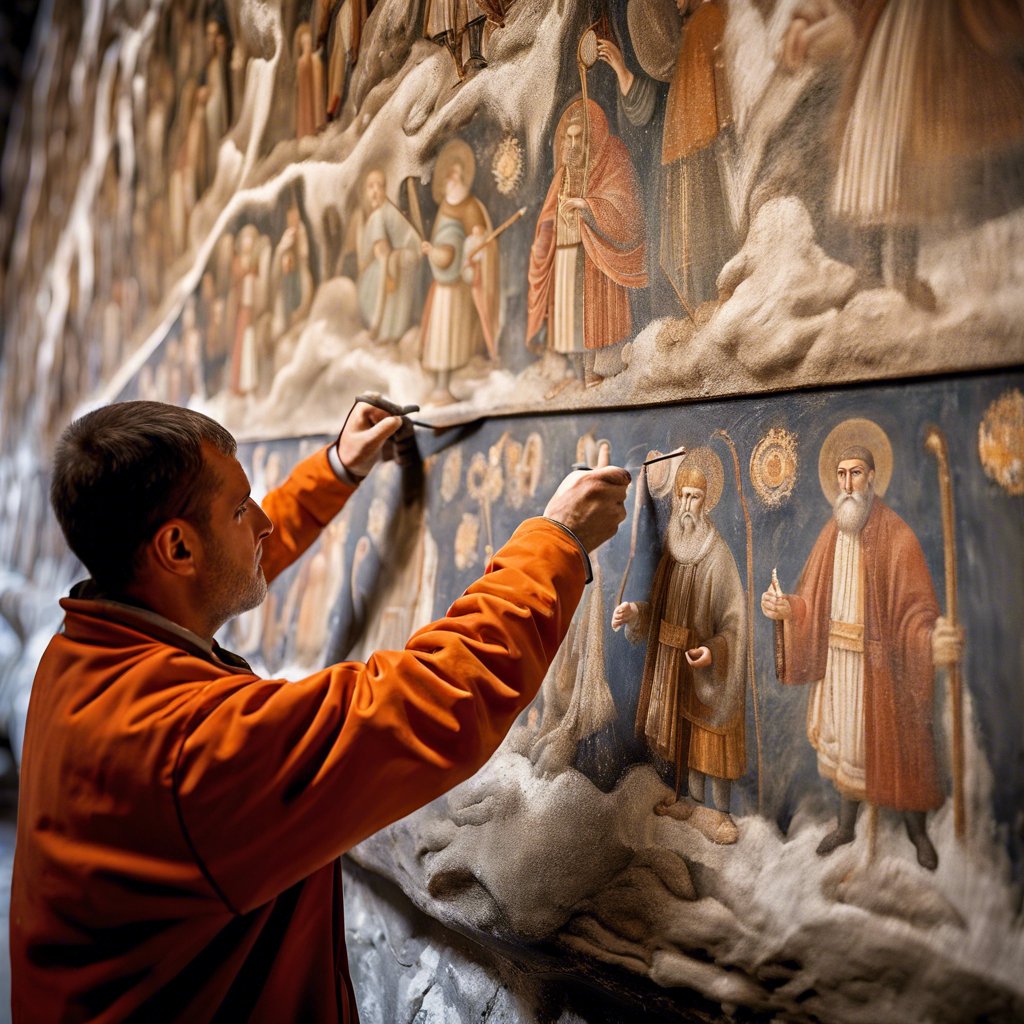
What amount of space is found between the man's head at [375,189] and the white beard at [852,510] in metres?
2.00

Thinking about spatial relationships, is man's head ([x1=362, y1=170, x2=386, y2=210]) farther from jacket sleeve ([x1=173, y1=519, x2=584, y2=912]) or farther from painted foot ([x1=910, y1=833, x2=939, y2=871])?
painted foot ([x1=910, y1=833, x2=939, y2=871])

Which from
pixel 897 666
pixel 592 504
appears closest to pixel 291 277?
pixel 592 504

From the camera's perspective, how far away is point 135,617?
183 centimetres

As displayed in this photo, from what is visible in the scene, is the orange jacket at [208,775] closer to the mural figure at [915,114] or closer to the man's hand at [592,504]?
the man's hand at [592,504]

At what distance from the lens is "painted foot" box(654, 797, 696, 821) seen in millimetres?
1961

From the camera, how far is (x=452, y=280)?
9.23 feet

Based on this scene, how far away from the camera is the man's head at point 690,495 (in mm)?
2037

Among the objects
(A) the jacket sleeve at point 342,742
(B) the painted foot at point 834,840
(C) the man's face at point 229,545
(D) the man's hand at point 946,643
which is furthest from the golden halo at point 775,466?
(C) the man's face at point 229,545

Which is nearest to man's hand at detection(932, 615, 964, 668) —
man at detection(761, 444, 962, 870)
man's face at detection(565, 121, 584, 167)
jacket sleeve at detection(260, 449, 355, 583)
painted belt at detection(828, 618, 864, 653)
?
man at detection(761, 444, 962, 870)

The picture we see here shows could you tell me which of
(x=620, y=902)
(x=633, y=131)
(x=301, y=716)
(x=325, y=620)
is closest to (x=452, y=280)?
(x=633, y=131)

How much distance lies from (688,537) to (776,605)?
0.93ft

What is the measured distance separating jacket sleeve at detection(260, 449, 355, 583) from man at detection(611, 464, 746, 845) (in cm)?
111

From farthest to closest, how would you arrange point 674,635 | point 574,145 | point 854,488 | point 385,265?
1. point 385,265
2. point 574,145
3. point 674,635
4. point 854,488

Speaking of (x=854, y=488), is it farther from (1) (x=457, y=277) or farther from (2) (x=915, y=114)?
(1) (x=457, y=277)
